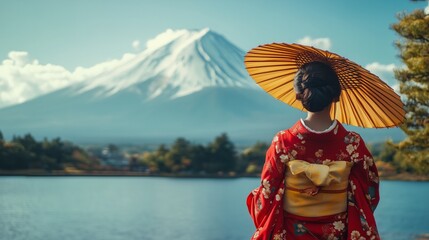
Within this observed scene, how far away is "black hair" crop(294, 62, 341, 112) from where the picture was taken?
8.75ft

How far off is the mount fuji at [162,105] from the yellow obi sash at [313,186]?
144139 mm

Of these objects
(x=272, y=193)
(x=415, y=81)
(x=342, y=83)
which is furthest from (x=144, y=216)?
(x=272, y=193)

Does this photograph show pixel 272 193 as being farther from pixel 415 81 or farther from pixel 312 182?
pixel 415 81

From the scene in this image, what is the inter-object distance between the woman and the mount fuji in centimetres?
14411

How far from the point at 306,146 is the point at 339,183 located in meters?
0.20

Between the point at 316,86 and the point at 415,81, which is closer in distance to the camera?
the point at 316,86

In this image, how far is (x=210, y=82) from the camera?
16312 centimetres

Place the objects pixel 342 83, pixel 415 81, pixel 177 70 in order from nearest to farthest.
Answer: pixel 342 83 → pixel 415 81 → pixel 177 70

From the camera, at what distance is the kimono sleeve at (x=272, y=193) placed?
8.84 feet

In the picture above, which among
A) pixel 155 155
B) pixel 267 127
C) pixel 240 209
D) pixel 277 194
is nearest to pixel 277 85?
pixel 277 194

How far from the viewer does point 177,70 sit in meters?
159

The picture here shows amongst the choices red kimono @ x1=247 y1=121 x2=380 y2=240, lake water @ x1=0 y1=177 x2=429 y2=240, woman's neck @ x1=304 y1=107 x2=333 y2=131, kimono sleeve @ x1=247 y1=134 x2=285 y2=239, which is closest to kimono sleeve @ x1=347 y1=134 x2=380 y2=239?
red kimono @ x1=247 y1=121 x2=380 y2=240

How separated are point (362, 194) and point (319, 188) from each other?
0.21 m

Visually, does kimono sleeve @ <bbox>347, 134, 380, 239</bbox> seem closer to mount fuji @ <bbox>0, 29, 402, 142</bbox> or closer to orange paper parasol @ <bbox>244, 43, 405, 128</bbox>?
orange paper parasol @ <bbox>244, 43, 405, 128</bbox>
